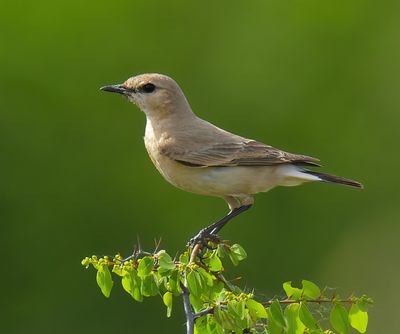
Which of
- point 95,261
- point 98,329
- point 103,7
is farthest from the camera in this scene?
point 103,7

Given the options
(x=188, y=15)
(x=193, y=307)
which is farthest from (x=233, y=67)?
(x=193, y=307)

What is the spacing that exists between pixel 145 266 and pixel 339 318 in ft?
2.92

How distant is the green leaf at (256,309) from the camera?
501 cm

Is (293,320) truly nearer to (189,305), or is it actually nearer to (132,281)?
(189,305)

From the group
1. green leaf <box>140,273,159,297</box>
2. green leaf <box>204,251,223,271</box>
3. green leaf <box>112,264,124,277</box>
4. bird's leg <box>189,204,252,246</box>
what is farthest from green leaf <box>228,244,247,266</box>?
green leaf <box>112,264,124,277</box>

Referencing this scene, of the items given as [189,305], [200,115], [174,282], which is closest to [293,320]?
[189,305]

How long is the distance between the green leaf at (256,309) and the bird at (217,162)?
2010mm

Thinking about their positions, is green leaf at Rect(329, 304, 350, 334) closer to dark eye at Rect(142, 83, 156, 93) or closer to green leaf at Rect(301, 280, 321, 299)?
green leaf at Rect(301, 280, 321, 299)

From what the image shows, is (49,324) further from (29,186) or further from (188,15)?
(188,15)

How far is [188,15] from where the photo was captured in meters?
14.5

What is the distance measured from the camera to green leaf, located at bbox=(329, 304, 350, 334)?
5.09 metres

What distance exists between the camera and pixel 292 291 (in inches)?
201

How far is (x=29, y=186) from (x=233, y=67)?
3.22 metres

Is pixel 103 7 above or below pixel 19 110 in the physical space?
above
